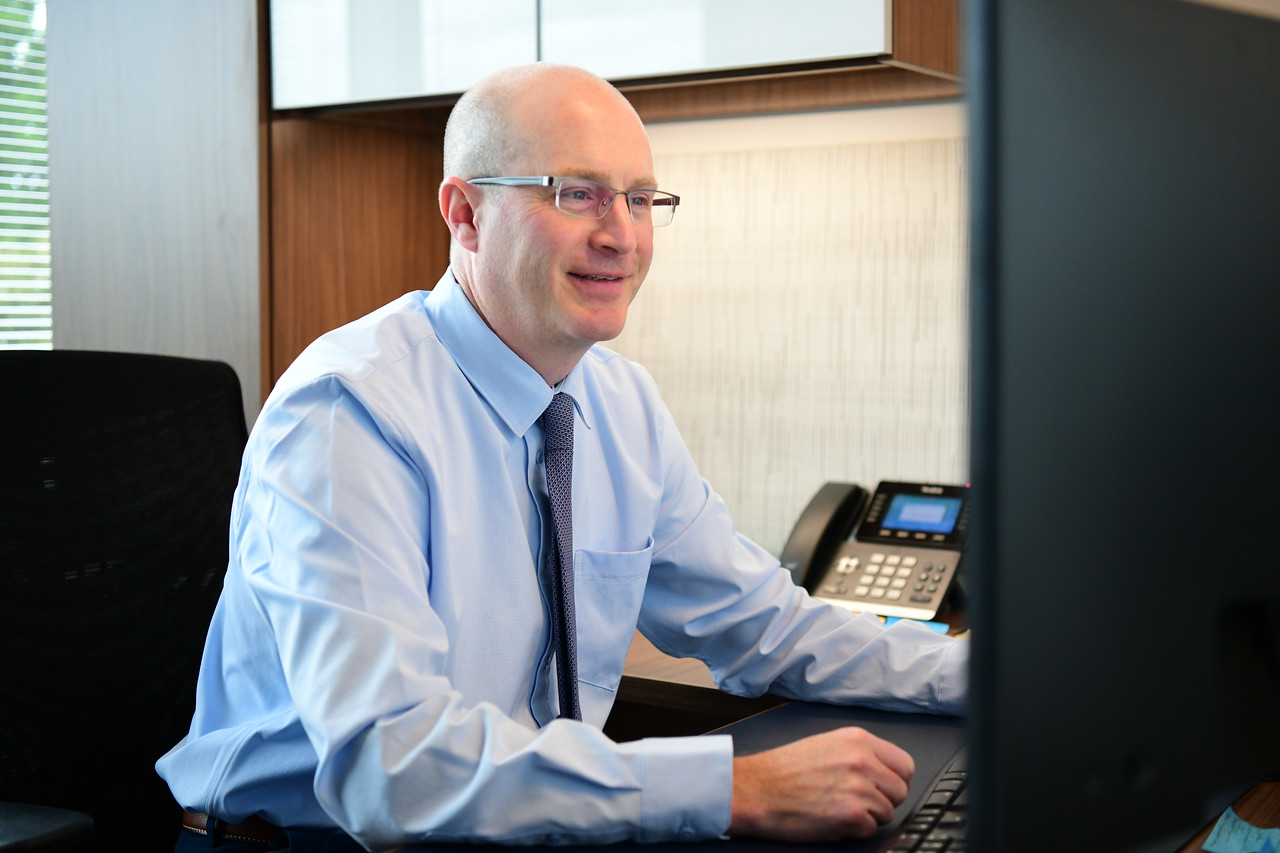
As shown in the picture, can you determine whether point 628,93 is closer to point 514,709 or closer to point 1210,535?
point 514,709

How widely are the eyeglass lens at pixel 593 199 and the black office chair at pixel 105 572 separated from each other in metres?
0.53

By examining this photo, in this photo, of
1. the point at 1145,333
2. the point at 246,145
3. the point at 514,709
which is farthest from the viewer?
the point at 246,145

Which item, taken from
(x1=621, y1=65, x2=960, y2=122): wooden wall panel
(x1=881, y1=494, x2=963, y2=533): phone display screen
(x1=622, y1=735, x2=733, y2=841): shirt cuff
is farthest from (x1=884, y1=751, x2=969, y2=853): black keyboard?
(x1=621, y1=65, x2=960, y2=122): wooden wall panel

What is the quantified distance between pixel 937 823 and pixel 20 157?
6.90 feet

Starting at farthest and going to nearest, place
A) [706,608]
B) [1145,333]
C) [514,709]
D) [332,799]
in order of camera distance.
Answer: [706,608]
[514,709]
[332,799]
[1145,333]

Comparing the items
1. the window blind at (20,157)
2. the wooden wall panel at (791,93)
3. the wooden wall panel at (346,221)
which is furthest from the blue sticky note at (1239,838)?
the window blind at (20,157)

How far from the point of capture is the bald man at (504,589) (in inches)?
34.8

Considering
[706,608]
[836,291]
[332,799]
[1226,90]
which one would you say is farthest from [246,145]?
[1226,90]

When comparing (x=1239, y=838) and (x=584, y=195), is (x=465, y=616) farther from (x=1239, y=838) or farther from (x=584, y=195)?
(x=1239, y=838)

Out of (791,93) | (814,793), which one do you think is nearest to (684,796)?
(814,793)

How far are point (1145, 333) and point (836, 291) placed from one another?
152 cm

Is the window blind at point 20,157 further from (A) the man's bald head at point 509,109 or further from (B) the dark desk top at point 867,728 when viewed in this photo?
(B) the dark desk top at point 867,728

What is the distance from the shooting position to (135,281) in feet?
6.79

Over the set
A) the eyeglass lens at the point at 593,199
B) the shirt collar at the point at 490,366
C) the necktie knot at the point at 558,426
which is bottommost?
the necktie knot at the point at 558,426
